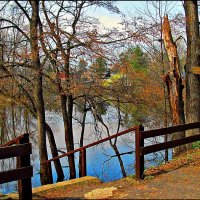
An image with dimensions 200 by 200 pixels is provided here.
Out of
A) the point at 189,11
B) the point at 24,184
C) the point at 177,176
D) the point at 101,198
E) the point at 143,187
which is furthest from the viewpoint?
the point at 189,11

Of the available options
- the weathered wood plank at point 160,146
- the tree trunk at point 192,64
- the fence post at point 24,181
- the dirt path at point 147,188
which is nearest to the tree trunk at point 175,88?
the tree trunk at point 192,64

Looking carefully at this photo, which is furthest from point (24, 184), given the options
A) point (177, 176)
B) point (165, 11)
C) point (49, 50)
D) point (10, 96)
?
point (165, 11)

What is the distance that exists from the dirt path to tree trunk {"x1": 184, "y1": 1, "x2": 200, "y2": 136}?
3349mm

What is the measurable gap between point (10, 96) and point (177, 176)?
938cm

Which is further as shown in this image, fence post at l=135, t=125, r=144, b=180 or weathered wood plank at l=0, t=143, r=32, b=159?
fence post at l=135, t=125, r=144, b=180

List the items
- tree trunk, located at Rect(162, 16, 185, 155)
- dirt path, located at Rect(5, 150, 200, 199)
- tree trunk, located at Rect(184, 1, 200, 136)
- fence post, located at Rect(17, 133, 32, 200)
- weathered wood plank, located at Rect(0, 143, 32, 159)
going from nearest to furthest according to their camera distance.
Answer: weathered wood plank, located at Rect(0, 143, 32, 159)
fence post, located at Rect(17, 133, 32, 200)
dirt path, located at Rect(5, 150, 200, 199)
tree trunk, located at Rect(184, 1, 200, 136)
tree trunk, located at Rect(162, 16, 185, 155)

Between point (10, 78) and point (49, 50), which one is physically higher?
point (49, 50)

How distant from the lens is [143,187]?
20.8 feet

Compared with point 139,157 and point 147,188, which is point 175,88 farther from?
point 147,188

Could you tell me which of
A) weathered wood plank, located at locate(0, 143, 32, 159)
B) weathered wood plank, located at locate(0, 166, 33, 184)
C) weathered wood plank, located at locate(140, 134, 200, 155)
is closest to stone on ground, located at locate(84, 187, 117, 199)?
weathered wood plank, located at locate(140, 134, 200, 155)

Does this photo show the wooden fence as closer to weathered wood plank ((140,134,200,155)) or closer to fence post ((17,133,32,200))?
fence post ((17,133,32,200))

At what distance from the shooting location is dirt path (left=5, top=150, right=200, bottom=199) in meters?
A: 5.80

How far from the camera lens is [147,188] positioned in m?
6.23

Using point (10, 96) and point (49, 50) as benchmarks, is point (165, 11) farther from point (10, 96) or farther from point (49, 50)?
point (10, 96)
